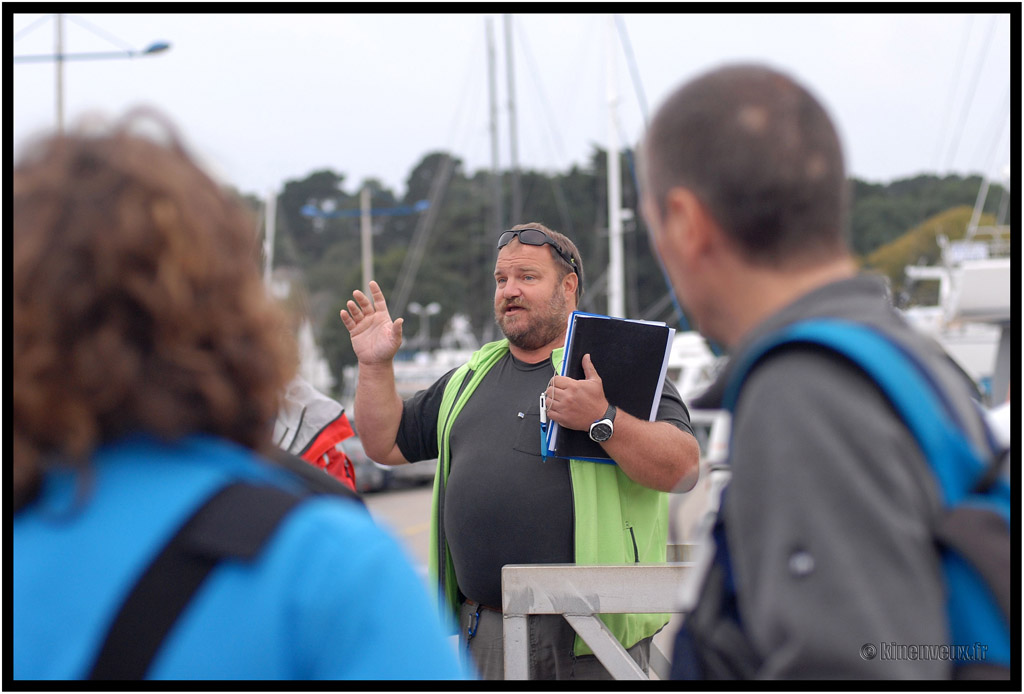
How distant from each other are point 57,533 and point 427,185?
81.0m

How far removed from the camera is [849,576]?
44.5 inches

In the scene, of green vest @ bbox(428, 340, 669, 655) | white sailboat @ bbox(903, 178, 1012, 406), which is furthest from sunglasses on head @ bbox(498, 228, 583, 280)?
white sailboat @ bbox(903, 178, 1012, 406)

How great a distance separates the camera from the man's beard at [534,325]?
3.71m

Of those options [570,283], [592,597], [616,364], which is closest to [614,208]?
[570,283]

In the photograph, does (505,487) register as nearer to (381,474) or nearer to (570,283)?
(570,283)

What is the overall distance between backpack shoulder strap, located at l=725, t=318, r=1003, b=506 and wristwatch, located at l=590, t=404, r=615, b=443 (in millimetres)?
1986

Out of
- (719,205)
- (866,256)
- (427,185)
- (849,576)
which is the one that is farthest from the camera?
(427,185)

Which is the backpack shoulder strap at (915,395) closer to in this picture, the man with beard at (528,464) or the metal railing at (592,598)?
the metal railing at (592,598)

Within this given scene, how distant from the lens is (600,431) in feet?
10.6

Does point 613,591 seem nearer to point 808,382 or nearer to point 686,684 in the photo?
point 686,684

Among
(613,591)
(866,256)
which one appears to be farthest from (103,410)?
(866,256)

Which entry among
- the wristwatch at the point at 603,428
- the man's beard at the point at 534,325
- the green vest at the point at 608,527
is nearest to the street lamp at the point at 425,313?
the man's beard at the point at 534,325

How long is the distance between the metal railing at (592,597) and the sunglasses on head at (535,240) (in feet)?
5.43

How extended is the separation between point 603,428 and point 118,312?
2283mm
